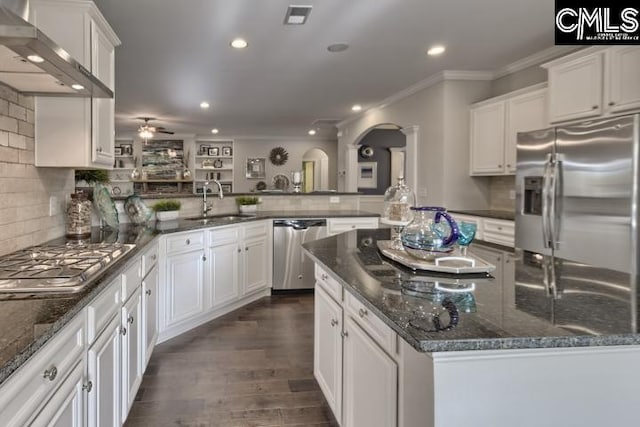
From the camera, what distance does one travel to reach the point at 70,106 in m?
2.26

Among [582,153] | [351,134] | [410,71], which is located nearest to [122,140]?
[351,134]

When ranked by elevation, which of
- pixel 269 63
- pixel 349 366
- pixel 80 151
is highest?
pixel 269 63

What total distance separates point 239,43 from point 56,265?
9.05 ft

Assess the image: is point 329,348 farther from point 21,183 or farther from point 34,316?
point 21,183

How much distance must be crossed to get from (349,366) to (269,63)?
11.6ft

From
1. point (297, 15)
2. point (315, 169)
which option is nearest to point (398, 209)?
point (297, 15)

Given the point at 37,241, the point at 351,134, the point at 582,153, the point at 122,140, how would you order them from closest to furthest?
the point at 37,241 → the point at 582,153 → the point at 351,134 → the point at 122,140

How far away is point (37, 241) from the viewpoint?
7.29ft

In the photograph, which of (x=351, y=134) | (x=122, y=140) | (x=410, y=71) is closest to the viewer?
(x=410, y=71)

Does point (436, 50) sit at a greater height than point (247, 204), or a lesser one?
greater

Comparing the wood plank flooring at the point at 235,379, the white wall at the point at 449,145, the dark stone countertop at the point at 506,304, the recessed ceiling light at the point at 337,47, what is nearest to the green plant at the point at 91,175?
the wood plank flooring at the point at 235,379

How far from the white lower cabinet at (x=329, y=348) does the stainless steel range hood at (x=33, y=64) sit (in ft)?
5.02

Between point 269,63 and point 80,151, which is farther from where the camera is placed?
point 269,63

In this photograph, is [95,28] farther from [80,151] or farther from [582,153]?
[582,153]
